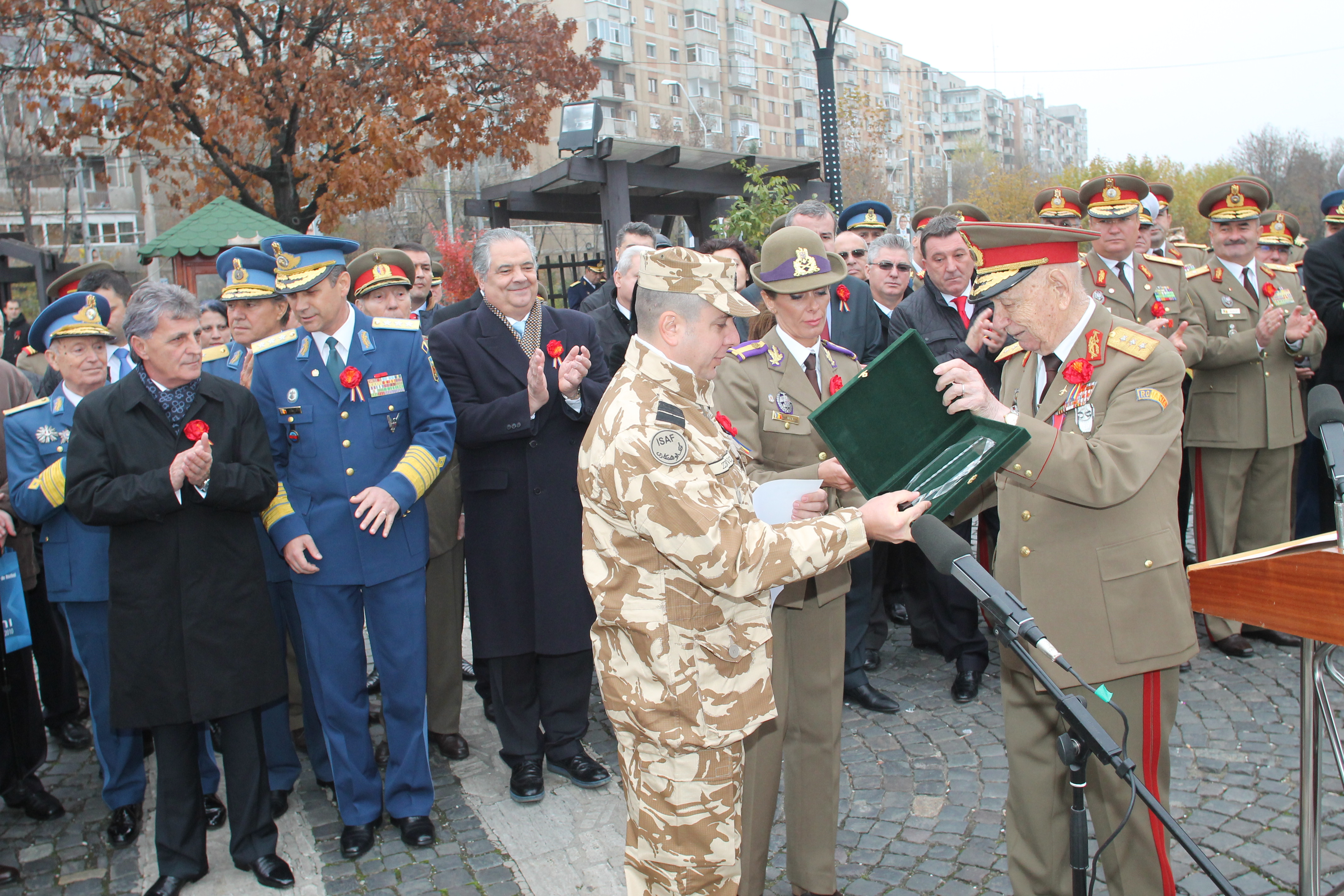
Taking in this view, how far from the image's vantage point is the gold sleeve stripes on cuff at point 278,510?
4031 mm

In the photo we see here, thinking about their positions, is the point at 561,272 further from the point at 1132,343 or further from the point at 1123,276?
the point at 1132,343

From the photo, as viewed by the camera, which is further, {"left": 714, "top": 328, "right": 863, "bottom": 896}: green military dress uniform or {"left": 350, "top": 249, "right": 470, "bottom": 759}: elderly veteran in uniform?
{"left": 350, "top": 249, "right": 470, "bottom": 759}: elderly veteran in uniform

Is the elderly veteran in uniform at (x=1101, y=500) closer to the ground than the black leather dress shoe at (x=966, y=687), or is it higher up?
higher up

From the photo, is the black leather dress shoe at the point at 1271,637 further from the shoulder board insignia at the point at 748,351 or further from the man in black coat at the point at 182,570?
A: the man in black coat at the point at 182,570

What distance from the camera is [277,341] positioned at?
13.7 ft

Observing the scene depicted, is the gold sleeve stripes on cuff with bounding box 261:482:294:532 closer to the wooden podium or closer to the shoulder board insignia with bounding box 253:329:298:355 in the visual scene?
the shoulder board insignia with bounding box 253:329:298:355

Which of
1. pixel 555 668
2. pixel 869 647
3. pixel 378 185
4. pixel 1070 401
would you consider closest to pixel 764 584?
pixel 1070 401

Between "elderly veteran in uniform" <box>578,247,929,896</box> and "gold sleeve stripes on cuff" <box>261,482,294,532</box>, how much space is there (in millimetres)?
1894

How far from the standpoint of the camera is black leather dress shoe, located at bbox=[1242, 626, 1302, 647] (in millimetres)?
5602

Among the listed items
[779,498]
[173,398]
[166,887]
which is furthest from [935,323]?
[166,887]

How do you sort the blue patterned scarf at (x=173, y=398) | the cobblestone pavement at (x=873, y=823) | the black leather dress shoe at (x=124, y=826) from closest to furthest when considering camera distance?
the cobblestone pavement at (x=873, y=823)
the blue patterned scarf at (x=173, y=398)
the black leather dress shoe at (x=124, y=826)

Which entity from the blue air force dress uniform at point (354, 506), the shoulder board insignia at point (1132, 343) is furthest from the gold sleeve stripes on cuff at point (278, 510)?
the shoulder board insignia at point (1132, 343)

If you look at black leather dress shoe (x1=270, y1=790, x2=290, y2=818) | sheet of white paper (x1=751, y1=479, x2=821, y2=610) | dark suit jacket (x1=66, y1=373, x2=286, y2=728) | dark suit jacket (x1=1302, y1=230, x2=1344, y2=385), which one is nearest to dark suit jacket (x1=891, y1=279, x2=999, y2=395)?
dark suit jacket (x1=1302, y1=230, x2=1344, y2=385)

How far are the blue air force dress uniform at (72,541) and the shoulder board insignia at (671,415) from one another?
316 centimetres
